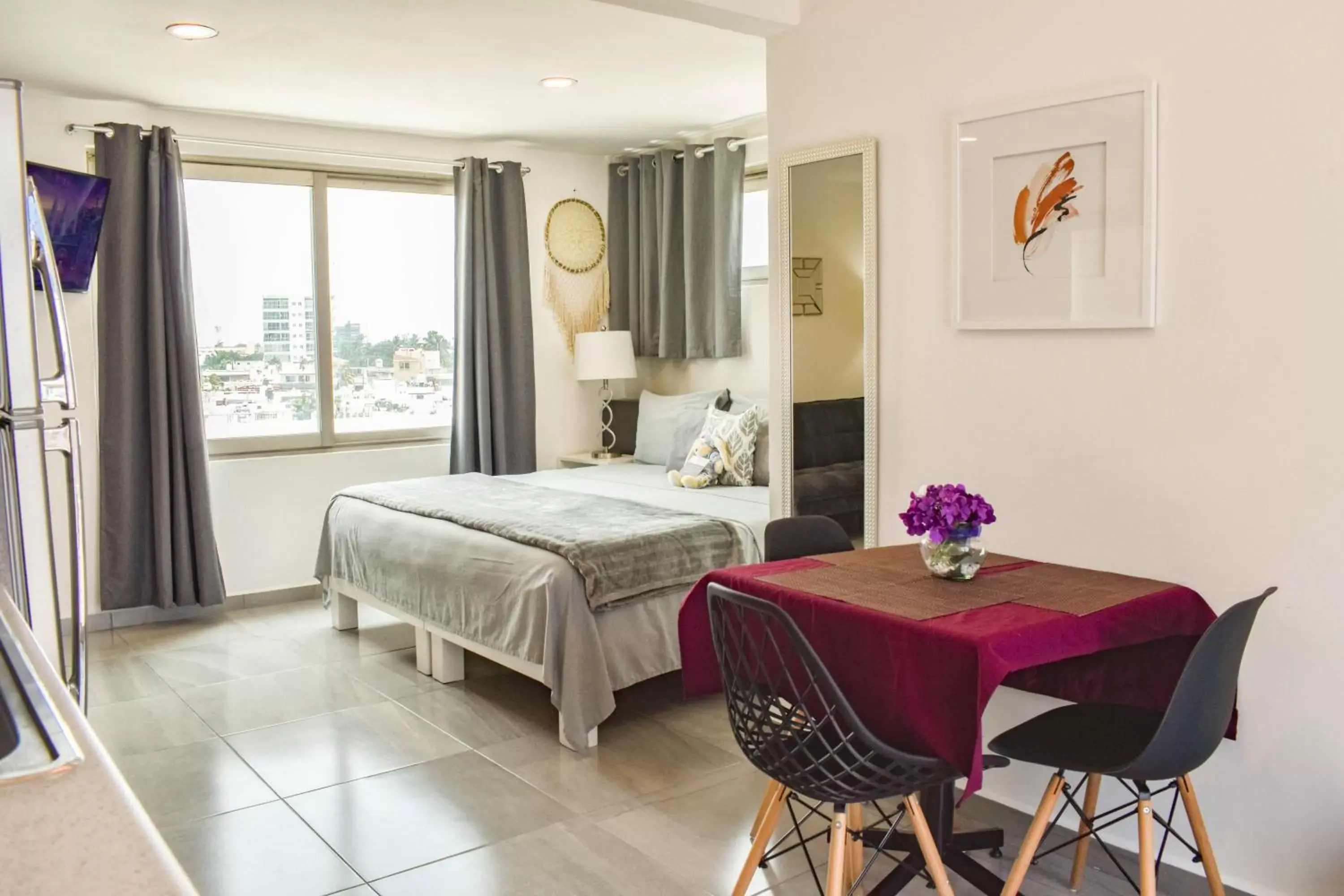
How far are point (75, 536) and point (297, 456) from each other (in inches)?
154

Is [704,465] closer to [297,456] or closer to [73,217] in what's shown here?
[297,456]

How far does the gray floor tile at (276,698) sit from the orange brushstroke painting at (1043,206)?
276 cm

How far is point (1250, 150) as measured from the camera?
2434 millimetres

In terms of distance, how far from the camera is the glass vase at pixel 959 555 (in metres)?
2.48

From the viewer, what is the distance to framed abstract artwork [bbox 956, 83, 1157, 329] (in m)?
2.62

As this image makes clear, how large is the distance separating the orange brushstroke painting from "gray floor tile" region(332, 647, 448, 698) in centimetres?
267

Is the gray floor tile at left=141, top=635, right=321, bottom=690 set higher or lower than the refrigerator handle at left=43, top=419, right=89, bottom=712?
lower

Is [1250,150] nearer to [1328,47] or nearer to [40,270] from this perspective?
[1328,47]

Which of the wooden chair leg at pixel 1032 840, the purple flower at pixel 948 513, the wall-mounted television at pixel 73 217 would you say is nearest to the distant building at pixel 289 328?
the wall-mounted television at pixel 73 217

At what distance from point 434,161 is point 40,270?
14.1 ft

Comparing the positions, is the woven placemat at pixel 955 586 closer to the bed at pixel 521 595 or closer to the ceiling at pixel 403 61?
the bed at pixel 521 595

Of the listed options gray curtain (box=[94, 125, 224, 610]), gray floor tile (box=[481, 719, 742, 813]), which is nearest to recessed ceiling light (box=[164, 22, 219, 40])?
gray curtain (box=[94, 125, 224, 610])

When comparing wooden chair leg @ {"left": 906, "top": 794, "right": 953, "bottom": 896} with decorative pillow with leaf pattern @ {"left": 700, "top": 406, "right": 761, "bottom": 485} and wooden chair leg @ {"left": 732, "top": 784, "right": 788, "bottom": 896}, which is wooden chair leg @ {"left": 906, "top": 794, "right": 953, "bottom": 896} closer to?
wooden chair leg @ {"left": 732, "top": 784, "right": 788, "bottom": 896}

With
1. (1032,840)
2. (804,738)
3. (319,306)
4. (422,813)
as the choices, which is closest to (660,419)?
(319,306)
